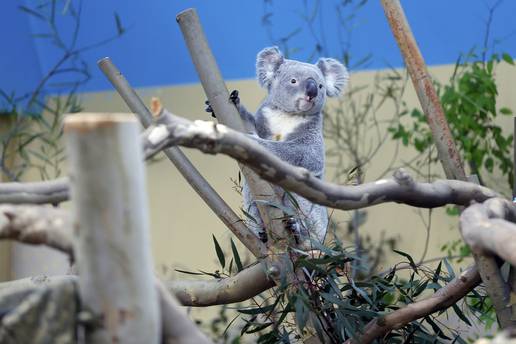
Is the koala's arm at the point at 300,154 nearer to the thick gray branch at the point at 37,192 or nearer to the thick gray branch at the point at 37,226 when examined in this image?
the thick gray branch at the point at 37,192

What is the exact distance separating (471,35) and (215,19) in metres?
1.24

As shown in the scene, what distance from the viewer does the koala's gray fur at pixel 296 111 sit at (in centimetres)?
326

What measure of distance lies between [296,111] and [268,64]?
22cm

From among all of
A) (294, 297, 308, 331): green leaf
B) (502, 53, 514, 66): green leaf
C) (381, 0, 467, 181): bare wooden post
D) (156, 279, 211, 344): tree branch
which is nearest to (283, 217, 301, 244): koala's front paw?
(294, 297, 308, 331): green leaf

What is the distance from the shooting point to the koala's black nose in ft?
10.7

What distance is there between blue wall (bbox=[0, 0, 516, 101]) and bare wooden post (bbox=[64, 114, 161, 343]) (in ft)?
11.1

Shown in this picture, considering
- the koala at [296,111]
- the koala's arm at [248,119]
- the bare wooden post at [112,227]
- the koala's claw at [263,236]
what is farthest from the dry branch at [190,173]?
the bare wooden post at [112,227]

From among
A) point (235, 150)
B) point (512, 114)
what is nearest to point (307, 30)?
point (512, 114)

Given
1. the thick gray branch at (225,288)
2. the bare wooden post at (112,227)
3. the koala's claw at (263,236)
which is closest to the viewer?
the bare wooden post at (112,227)

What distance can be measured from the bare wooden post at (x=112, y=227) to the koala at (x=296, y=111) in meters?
2.02

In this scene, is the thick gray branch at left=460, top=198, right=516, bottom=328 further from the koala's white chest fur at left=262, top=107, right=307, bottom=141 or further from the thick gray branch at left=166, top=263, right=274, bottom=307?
the koala's white chest fur at left=262, top=107, right=307, bottom=141

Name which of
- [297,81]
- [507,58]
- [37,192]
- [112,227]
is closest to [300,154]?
[297,81]

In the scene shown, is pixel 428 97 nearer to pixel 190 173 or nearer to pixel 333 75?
pixel 190 173

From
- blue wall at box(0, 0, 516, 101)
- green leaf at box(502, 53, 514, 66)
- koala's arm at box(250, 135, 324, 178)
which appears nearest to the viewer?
koala's arm at box(250, 135, 324, 178)
